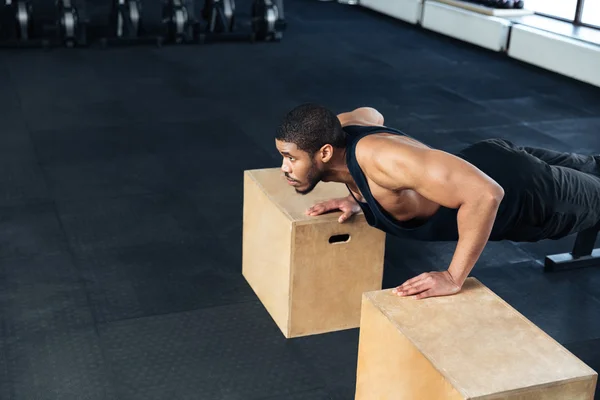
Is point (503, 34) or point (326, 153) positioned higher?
point (326, 153)

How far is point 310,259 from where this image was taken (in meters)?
2.32

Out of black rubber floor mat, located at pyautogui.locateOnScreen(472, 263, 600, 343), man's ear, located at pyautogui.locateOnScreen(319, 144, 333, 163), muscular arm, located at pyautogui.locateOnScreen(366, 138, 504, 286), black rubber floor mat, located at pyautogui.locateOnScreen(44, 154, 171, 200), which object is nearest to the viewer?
muscular arm, located at pyautogui.locateOnScreen(366, 138, 504, 286)

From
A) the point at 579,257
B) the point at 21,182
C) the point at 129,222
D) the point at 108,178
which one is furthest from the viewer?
the point at 108,178

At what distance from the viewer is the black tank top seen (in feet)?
6.61

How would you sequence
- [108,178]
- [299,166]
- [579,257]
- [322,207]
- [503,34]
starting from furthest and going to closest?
[503,34] → [108,178] → [579,257] → [322,207] → [299,166]

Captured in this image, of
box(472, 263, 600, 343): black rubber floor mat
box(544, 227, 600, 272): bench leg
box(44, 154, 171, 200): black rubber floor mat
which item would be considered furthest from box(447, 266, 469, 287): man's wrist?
box(44, 154, 171, 200): black rubber floor mat

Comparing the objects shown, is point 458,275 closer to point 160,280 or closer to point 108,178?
point 160,280

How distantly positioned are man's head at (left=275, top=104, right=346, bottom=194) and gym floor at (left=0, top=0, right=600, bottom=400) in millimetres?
633

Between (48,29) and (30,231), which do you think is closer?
(30,231)

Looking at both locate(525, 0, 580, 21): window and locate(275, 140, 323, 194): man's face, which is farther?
locate(525, 0, 580, 21): window

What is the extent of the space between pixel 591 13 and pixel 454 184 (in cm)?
497

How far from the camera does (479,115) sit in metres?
4.87

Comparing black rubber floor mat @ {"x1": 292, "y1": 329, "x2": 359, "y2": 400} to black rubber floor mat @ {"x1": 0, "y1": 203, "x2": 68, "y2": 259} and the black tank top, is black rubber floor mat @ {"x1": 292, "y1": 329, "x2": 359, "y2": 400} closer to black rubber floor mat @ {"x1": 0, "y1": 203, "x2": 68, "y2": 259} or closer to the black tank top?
the black tank top

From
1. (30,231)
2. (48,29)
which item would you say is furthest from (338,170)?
(48,29)
